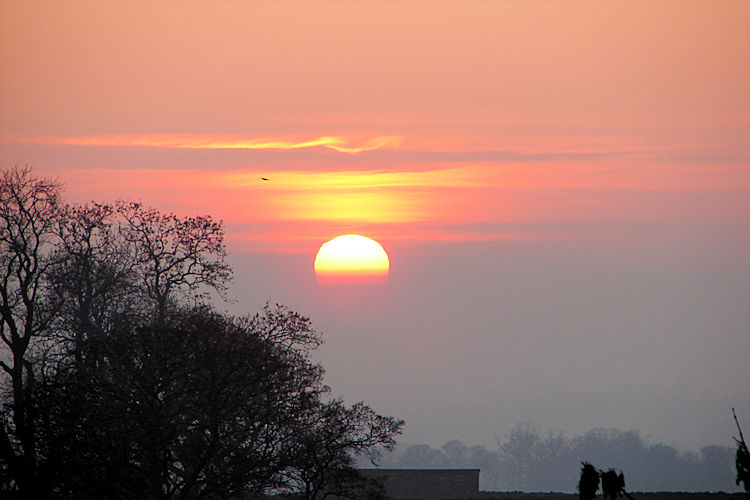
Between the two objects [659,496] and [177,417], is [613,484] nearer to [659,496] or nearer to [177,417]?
[177,417]

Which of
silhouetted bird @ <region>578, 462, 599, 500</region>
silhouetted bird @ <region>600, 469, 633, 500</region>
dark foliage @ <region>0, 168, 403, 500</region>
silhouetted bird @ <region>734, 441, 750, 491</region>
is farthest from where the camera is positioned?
dark foliage @ <region>0, 168, 403, 500</region>

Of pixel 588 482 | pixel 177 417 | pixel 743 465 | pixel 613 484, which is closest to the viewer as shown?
pixel 743 465

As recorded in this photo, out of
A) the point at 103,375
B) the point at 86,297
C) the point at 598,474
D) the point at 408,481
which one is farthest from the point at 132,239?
the point at 598,474

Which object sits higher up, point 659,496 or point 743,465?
point 659,496

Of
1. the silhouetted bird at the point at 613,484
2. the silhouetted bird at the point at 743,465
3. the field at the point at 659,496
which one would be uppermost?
the field at the point at 659,496

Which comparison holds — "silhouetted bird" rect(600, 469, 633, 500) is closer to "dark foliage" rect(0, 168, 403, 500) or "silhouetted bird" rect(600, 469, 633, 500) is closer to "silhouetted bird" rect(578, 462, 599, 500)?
"silhouetted bird" rect(578, 462, 599, 500)

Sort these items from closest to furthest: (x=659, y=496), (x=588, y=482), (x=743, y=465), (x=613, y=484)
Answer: (x=743, y=465) → (x=613, y=484) → (x=588, y=482) → (x=659, y=496)

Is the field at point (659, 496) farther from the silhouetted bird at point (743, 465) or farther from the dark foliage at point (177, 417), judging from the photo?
the silhouetted bird at point (743, 465)

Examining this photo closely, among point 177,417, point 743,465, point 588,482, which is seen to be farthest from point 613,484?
point 177,417

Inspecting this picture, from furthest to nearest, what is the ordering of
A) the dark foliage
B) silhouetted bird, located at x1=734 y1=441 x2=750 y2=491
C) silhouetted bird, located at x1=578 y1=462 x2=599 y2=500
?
the dark foliage, silhouetted bird, located at x1=578 y1=462 x2=599 y2=500, silhouetted bird, located at x1=734 y1=441 x2=750 y2=491

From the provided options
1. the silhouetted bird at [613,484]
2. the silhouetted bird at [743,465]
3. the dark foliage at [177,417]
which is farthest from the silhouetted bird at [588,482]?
the dark foliage at [177,417]

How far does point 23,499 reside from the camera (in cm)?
4034

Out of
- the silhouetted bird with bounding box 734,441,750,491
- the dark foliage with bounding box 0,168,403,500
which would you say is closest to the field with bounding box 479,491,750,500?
the dark foliage with bounding box 0,168,403,500

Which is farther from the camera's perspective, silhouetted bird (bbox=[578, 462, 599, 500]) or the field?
the field
